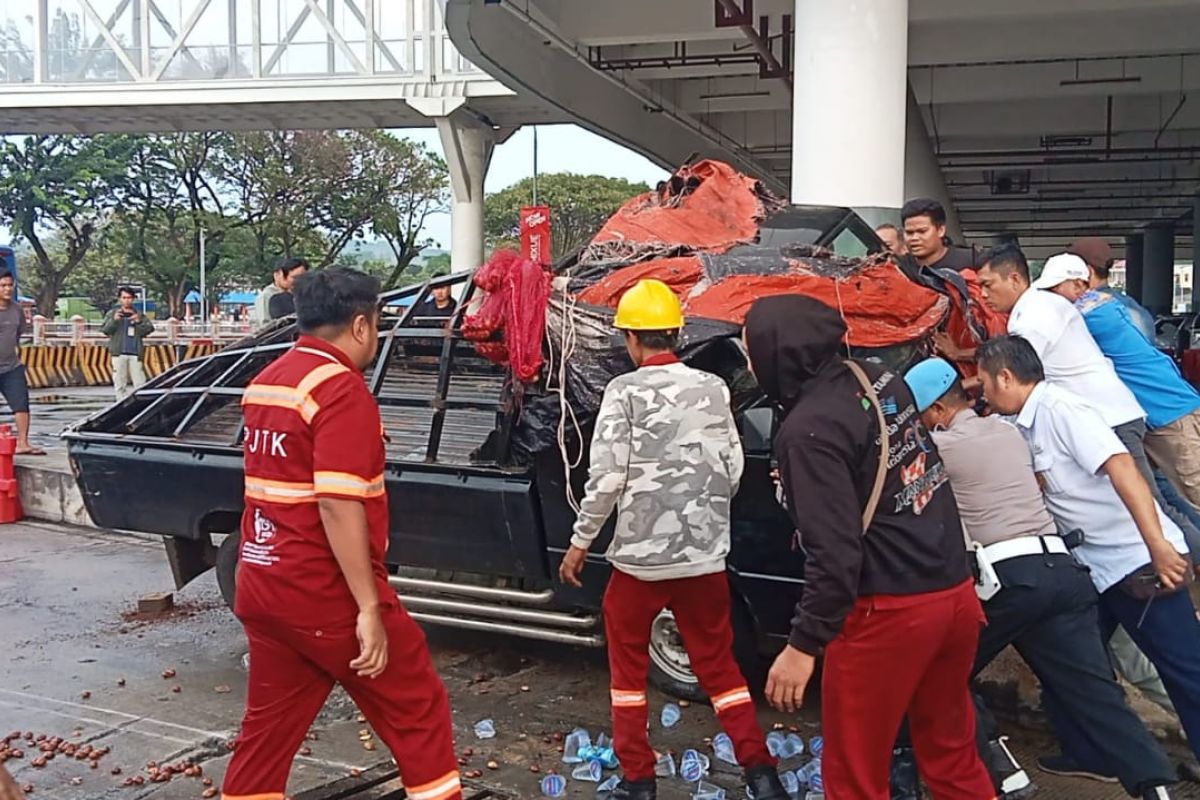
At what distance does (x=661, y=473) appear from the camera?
3906mm

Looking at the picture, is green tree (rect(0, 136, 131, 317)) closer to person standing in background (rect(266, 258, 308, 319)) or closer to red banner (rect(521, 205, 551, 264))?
person standing in background (rect(266, 258, 308, 319))

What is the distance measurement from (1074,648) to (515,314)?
2256mm

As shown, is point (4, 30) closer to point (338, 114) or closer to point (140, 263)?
point (338, 114)

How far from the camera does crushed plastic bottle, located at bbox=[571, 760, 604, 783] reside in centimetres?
435

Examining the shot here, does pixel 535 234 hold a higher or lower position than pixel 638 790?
higher

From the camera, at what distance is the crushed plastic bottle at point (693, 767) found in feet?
Answer: 14.3

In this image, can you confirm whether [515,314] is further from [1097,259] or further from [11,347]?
[11,347]

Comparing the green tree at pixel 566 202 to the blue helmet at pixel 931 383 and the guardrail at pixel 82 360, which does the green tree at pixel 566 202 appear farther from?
the blue helmet at pixel 931 383

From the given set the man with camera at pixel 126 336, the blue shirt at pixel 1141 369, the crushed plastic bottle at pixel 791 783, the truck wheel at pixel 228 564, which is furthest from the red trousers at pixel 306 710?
the man with camera at pixel 126 336

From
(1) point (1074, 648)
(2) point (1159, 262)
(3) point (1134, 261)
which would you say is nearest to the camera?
(1) point (1074, 648)

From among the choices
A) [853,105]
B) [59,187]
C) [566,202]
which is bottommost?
[853,105]

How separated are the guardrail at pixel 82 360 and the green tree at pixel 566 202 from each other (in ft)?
81.3

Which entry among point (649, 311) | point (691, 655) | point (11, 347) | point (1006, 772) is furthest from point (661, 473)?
point (11, 347)

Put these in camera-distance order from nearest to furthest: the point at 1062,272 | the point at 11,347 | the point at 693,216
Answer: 1. the point at 1062,272
2. the point at 693,216
3. the point at 11,347
